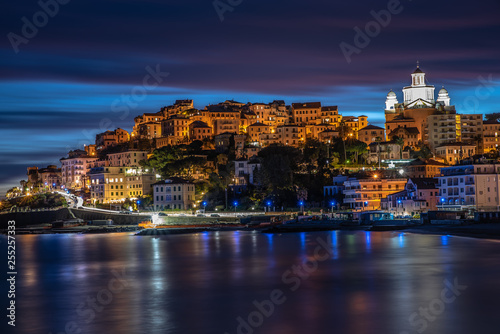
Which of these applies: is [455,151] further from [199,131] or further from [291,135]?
[199,131]

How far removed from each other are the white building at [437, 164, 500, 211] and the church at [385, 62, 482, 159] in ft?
100

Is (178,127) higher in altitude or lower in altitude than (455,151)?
higher

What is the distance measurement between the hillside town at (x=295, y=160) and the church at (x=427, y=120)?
179 millimetres

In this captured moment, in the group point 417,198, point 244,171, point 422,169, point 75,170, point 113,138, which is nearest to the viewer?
point 417,198

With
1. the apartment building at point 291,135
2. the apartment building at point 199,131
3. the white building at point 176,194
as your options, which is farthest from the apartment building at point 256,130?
the white building at point 176,194

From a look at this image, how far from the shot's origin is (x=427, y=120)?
10650cm

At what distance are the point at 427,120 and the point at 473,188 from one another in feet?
143

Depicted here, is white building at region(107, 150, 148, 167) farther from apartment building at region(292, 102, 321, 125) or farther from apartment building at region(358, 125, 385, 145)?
apartment building at region(358, 125, 385, 145)

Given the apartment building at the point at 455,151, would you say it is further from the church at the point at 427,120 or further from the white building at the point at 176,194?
the white building at the point at 176,194

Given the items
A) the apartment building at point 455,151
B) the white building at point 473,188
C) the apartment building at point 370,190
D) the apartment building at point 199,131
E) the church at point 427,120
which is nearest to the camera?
the white building at point 473,188

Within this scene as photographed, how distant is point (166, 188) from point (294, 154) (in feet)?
61.9

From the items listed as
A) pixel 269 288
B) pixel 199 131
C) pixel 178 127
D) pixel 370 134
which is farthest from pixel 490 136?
pixel 269 288

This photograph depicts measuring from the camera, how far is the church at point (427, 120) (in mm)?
103625

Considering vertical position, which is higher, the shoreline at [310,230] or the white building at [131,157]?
the white building at [131,157]
